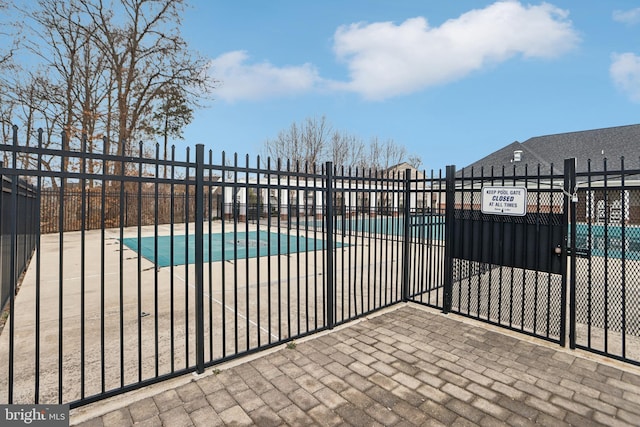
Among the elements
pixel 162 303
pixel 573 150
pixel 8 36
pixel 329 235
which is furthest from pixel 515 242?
pixel 573 150

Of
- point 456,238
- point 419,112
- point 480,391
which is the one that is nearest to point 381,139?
point 419,112

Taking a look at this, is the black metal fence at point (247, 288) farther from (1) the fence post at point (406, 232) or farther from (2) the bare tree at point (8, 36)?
(2) the bare tree at point (8, 36)

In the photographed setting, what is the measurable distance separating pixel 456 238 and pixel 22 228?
354 inches

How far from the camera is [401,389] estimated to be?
9.18ft

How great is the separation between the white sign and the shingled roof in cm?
1650

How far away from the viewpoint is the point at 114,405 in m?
2.56

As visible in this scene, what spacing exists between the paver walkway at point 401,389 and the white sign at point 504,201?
1563mm

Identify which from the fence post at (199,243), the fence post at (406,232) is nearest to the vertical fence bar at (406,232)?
the fence post at (406,232)

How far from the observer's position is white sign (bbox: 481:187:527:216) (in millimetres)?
3941

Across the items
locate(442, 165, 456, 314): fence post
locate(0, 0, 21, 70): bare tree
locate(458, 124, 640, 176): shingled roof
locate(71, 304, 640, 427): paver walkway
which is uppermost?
locate(0, 0, 21, 70): bare tree

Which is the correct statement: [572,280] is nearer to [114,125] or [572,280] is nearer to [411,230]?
[411,230]

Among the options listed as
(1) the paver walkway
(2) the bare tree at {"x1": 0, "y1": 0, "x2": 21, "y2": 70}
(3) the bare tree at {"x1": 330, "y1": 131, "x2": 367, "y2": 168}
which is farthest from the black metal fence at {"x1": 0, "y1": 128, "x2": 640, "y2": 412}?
(3) the bare tree at {"x1": 330, "y1": 131, "x2": 367, "y2": 168}

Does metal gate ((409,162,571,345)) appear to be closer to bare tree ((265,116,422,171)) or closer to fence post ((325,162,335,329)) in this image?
fence post ((325,162,335,329))

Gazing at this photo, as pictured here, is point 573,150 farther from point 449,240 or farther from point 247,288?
point 247,288
